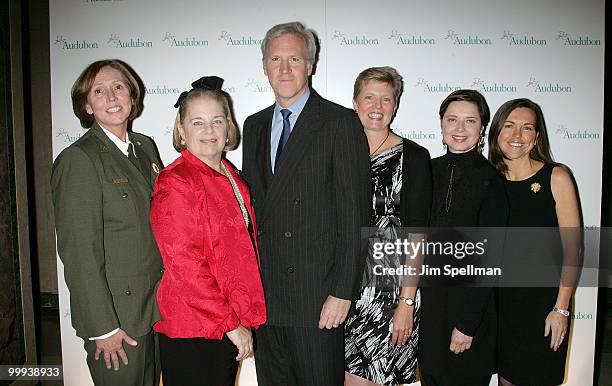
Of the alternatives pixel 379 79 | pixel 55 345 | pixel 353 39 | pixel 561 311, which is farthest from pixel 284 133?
pixel 55 345

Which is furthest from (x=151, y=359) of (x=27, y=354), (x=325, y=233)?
(x=27, y=354)

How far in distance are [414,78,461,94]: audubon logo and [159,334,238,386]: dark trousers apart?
1721 mm

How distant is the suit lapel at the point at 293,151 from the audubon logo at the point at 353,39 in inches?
30.9

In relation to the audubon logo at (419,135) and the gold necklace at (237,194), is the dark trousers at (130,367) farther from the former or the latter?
the audubon logo at (419,135)

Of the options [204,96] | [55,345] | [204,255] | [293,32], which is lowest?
[55,345]

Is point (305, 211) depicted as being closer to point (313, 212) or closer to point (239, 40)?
point (313, 212)

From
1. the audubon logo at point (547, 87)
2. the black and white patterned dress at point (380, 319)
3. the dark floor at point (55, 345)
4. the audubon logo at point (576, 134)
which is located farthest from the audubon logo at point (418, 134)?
the dark floor at point (55, 345)

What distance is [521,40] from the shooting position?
2568mm

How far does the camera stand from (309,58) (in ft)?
6.73

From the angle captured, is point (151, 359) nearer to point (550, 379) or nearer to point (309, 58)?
point (309, 58)

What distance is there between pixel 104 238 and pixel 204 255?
19.7 inches

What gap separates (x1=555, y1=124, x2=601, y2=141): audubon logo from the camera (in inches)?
102

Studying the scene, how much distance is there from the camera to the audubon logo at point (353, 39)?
2.56 metres

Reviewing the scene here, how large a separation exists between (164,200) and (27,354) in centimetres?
198
